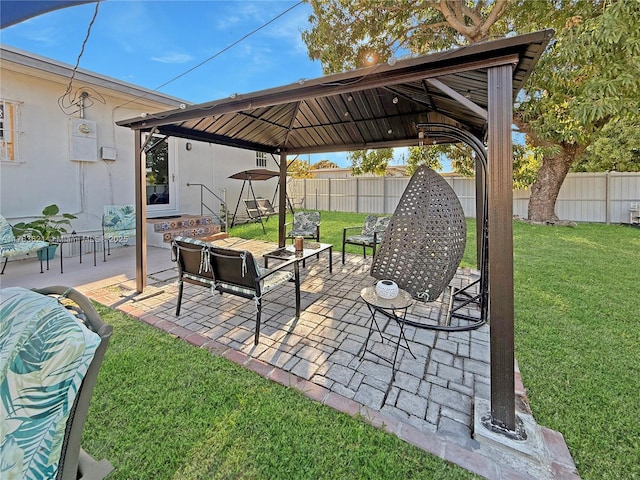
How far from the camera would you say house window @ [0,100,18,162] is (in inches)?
207

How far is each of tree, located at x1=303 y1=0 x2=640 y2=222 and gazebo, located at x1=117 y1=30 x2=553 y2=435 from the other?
5.51ft

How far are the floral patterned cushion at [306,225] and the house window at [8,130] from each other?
503 centimetres

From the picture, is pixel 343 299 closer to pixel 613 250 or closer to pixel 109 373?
pixel 109 373

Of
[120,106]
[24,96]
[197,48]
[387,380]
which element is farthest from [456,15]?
[24,96]

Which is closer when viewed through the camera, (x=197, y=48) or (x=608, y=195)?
(x=197, y=48)

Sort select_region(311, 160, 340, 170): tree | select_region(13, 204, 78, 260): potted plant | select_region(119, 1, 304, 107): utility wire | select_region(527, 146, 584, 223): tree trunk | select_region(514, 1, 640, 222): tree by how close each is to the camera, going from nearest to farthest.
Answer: select_region(514, 1, 640, 222): tree
select_region(13, 204, 78, 260): potted plant
select_region(119, 1, 304, 107): utility wire
select_region(527, 146, 584, 223): tree trunk
select_region(311, 160, 340, 170): tree

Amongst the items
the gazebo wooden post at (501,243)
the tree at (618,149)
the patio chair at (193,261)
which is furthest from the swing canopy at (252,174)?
the tree at (618,149)

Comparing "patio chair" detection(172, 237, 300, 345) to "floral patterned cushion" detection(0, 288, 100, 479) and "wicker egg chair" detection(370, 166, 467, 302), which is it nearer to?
"wicker egg chair" detection(370, 166, 467, 302)

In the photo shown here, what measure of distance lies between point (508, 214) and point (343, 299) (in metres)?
2.54

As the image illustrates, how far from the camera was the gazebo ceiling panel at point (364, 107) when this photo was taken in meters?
1.95

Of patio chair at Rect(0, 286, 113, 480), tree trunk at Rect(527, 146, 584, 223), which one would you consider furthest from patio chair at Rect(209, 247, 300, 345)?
tree trunk at Rect(527, 146, 584, 223)

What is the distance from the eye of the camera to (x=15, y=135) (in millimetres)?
5348

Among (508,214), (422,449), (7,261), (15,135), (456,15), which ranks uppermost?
(456,15)

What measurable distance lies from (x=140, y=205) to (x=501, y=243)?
4.22 metres
